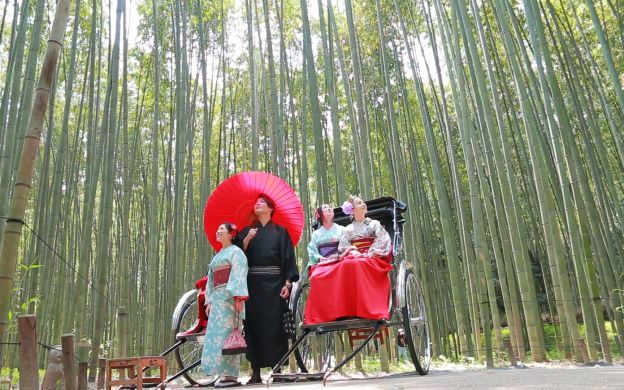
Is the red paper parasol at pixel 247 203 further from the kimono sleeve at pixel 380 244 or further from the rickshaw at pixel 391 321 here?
the kimono sleeve at pixel 380 244

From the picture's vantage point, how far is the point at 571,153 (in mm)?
3551

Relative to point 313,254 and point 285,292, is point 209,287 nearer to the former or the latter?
point 285,292

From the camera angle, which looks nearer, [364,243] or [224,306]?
[224,306]

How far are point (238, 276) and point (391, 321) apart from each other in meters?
0.95

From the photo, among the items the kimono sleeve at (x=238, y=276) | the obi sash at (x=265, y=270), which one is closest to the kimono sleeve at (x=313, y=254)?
the obi sash at (x=265, y=270)

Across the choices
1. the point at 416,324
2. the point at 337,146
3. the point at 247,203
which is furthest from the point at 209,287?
the point at 337,146

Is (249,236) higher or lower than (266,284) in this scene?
higher

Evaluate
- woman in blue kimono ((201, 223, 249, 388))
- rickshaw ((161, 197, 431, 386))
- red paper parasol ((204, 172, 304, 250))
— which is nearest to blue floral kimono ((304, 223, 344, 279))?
red paper parasol ((204, 172, 304, 250))

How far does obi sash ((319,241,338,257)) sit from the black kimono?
0.26 meters

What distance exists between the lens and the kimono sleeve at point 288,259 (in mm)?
3098

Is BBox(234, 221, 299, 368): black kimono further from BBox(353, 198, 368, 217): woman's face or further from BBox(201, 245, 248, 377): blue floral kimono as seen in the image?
BBox(353, 198, 368, 217): woman's face

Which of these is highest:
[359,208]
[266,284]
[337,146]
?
[337,146]

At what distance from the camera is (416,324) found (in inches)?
120

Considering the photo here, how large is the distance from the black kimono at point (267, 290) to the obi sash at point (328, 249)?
0.26 metres
